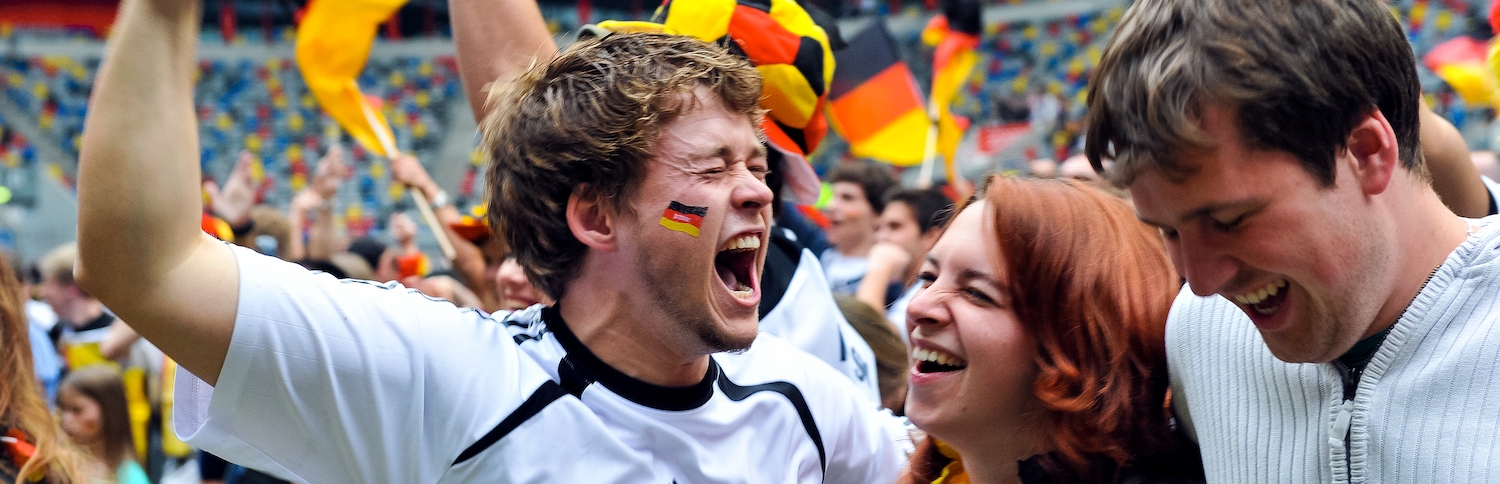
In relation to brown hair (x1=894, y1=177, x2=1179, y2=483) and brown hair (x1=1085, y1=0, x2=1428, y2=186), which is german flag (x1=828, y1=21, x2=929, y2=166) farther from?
brown hair (x1=1085, y1=0, x2=1428, y2=186)

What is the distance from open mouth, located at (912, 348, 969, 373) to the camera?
218cm

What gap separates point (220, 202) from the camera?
22.7 ft

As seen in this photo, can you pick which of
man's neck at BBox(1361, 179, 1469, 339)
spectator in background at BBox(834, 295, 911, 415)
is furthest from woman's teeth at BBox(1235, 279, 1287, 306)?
spectator in background at BBox(834, 295, 911, 415)

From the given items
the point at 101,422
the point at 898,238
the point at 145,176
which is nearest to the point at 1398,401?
the point at 145,176

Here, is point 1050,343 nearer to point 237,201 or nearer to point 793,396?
point 793,396

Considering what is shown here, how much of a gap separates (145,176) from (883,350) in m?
3.15

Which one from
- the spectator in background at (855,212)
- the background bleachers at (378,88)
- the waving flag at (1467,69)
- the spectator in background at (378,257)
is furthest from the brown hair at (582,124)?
the background bleachers at (378,88)

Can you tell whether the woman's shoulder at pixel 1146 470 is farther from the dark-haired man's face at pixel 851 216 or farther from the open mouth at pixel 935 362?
the dark-haired man's face at pixel 851 216

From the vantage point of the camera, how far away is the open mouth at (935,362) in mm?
2178

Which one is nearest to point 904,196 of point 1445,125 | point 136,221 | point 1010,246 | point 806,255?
point 806,255

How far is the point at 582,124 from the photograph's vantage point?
2.03 metres

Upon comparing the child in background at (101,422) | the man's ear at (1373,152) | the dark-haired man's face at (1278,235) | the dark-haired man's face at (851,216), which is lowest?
the dark-haired man's face at (851,216)

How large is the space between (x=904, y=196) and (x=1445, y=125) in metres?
3.79

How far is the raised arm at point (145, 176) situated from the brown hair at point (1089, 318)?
1.33m
